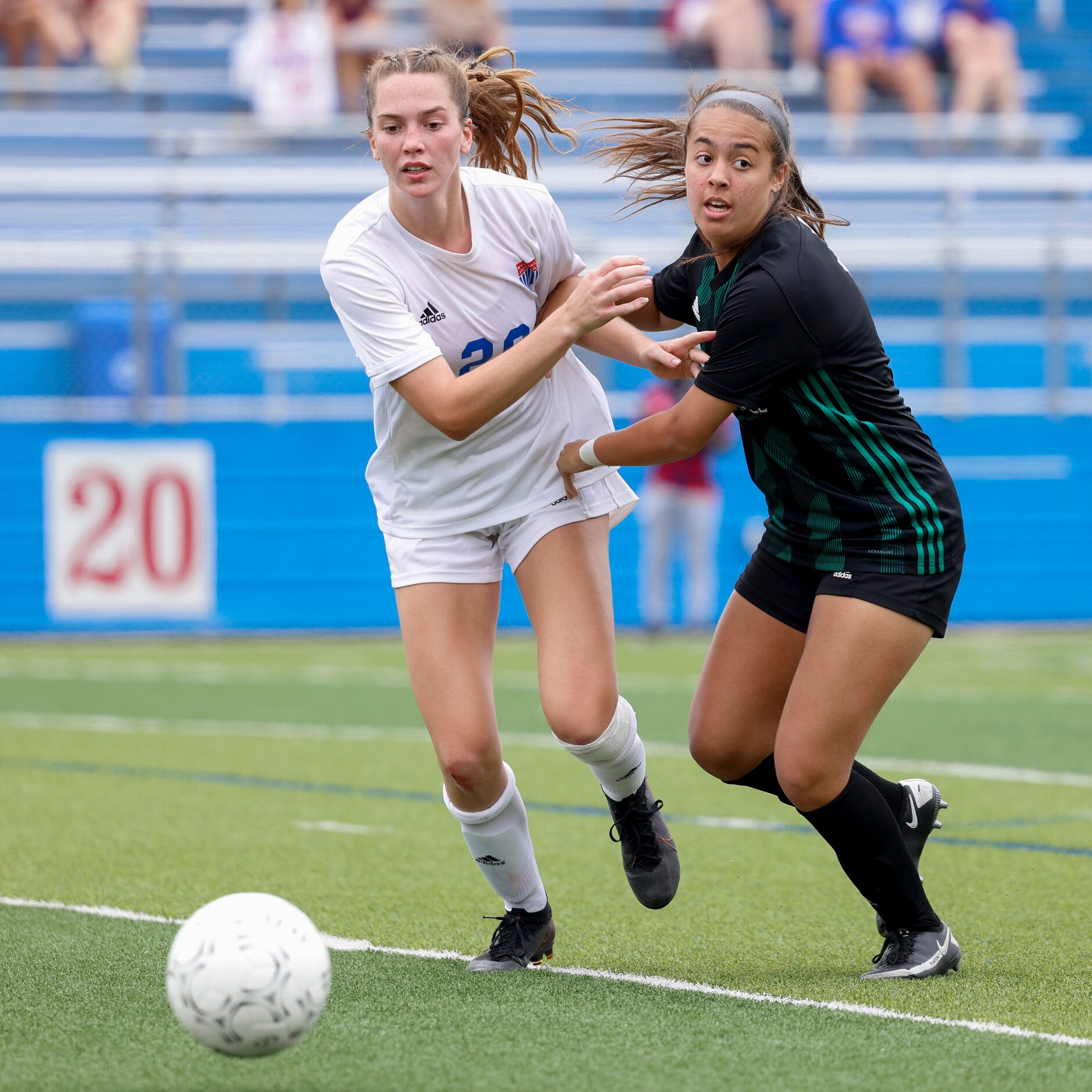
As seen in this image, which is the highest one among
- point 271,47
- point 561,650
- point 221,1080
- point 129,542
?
point 271,47

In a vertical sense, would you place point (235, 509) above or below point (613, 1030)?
below

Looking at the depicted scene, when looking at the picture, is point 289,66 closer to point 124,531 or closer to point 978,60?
point 124,531

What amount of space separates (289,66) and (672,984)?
13.4 metres

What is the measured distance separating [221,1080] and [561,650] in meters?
1.34

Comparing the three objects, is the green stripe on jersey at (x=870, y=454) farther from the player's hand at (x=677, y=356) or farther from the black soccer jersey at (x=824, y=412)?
the player's hand at (x=677, y=356)

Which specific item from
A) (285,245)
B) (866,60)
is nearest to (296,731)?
(285,245)

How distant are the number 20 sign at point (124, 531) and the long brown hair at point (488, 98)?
9.05 m

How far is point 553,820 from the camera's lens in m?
6.31

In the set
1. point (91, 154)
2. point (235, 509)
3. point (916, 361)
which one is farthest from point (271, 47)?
point (916, 361)

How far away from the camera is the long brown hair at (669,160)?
13.0 ft

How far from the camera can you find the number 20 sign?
13156mm

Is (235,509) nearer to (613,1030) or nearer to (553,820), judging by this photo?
(553,820)

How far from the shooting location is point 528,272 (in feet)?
14.1

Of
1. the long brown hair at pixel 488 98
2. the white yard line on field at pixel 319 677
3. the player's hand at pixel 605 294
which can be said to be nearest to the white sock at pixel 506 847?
the player's hand at pixel 605 294
